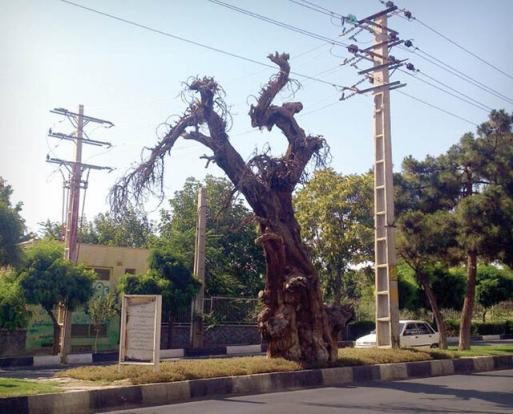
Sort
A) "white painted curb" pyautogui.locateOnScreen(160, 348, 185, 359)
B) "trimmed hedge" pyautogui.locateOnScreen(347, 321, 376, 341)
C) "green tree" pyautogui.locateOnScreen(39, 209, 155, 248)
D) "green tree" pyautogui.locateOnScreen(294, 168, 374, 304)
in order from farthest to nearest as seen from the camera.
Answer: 1. "green tree" pyautogui.locateOnScreen(39, 209, 155, 248)
2. "trimmed hedge" pyautogui.locateOnScreen(347, 321, 376, 341)
3. "green tree" pyautogui.locateOnScreen(294, 168, 374, 304)
4. "white painted curb" pyautogui.locateOnScreen(160, 348, 185, 359)

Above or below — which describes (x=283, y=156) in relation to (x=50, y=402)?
above

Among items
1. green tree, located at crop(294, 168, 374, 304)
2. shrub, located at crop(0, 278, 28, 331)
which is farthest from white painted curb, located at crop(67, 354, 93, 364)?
green tree, located at crop(294, 168, 374, 304)

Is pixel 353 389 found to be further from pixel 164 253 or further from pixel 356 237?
pixel 356 237

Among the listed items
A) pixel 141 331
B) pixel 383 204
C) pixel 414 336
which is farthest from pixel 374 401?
pixel 414 336

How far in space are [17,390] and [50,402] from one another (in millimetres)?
753

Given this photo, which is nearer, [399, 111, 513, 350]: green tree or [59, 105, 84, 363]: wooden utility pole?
[399, 111, 513, 350]: green tree

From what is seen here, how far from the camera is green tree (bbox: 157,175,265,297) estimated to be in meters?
34.3

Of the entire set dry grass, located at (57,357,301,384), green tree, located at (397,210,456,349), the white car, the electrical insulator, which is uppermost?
the electrical insulator

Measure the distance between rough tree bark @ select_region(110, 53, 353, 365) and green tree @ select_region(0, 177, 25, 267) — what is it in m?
2.42

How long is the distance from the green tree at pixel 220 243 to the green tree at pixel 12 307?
34.4 ft

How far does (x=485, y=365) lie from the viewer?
59.4 ft

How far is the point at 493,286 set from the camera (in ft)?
140

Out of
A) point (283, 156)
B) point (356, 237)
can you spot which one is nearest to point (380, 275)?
point (283, 156)

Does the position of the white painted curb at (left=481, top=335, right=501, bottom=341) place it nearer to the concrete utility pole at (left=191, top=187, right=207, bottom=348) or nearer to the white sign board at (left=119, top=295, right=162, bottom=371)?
the concrete utility pole at (left=191, top=187, right=207, bottom=348)
